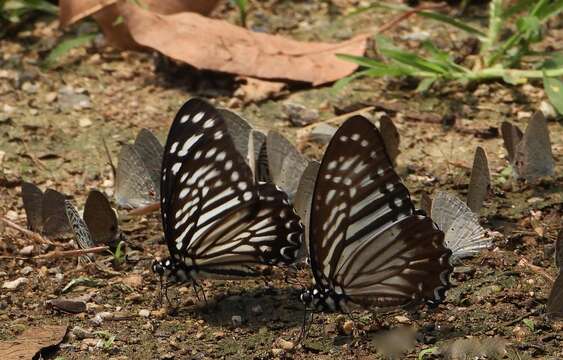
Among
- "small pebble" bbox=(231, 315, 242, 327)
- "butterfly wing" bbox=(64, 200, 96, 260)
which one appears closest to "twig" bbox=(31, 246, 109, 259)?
"butterfly wing" bbox=(64, 200, 96, 260)

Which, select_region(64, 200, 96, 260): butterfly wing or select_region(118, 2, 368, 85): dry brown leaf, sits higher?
select_region(118, 2, 368, 85): dry brown leaf

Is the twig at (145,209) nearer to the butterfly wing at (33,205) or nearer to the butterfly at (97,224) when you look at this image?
the butterfly at (97,224)

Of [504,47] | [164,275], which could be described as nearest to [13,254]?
[164,275]

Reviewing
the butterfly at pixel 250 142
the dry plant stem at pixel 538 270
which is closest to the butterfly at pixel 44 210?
the butterfly at pixel 250 142

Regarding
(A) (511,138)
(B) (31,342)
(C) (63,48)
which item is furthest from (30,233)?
(A) (511,138)

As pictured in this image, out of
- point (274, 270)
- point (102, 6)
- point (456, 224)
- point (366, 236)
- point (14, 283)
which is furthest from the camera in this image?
point (102, 6)

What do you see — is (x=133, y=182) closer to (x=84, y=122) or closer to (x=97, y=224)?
(x=97, y=224)

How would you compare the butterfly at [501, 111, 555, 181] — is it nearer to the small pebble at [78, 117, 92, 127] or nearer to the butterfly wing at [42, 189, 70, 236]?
the butterfly wing at [42, 189, 70, 236]
